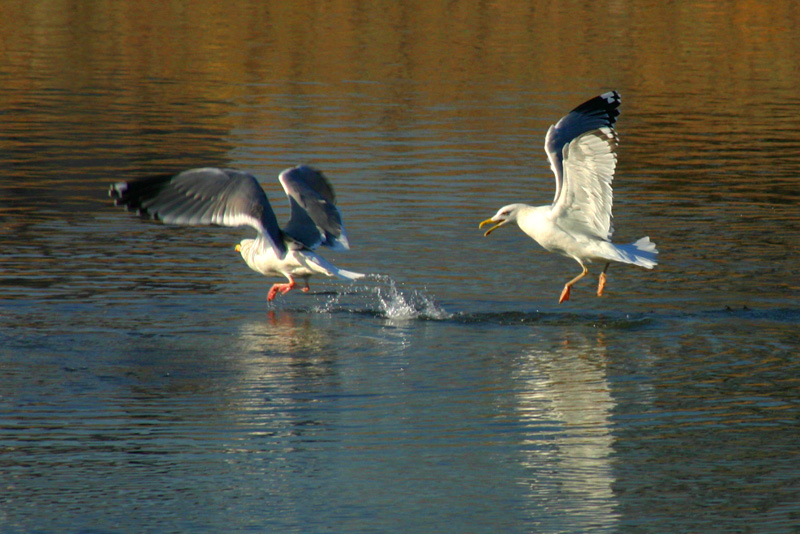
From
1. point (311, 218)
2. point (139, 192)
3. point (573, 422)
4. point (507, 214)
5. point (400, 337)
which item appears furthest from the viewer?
point (507, 214)

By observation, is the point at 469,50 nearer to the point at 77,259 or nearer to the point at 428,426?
the point at 77,259

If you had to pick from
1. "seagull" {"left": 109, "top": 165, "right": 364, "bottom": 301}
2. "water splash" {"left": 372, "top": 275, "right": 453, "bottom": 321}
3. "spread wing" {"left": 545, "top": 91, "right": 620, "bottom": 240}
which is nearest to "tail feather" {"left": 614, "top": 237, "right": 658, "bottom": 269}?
"spread wing" {"left": 545, "top": 91, "right": 620, "bottom": 240}

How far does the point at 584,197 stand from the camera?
12336 mm

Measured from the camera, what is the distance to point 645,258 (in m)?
12.3

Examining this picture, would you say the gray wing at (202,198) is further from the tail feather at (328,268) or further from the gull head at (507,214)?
the gull head at (507,214)

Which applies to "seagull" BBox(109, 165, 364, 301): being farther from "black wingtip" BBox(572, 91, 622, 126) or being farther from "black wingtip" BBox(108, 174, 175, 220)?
"black wingtip" BBox(572, 91, 622, 126)

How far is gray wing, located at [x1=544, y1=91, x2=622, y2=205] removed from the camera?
475 inches

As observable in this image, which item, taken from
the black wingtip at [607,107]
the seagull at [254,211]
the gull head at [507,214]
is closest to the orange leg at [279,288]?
the seagull at [254,211]

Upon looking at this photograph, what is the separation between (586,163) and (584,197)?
1.74ft

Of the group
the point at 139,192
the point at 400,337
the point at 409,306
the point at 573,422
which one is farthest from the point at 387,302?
the point at 573,422

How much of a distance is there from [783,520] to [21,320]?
6757mm

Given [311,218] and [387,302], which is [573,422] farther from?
[311,218]

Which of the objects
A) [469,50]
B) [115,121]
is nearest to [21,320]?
[115,121]

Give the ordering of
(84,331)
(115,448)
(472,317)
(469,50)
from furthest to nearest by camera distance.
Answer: (469,50) → (472,317) → (84,331) → (115,448)
